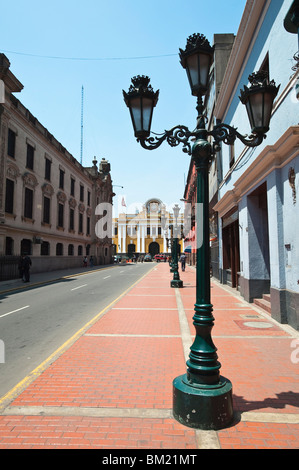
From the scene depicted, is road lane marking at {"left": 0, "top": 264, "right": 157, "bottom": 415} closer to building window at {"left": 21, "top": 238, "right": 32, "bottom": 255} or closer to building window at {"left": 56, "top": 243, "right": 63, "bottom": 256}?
building window at {"left": 21, "top": 238, "right": 32, "bottom": 255}

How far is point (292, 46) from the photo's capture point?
6.88 m

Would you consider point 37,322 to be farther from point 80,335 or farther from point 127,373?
point 127,373

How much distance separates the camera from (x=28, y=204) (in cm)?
2417

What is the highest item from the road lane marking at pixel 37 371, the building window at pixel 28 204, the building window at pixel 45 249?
the building window at pixel 28 204

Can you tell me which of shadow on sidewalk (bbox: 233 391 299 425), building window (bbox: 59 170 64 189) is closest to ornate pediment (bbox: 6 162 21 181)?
building window (bbox: 59 170 64 189)

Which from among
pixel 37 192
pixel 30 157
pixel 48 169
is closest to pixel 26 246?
pixel 37 192

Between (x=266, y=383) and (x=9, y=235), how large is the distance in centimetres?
2048

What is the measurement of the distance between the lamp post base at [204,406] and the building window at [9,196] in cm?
2091

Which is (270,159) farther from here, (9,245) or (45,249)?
(45,249)

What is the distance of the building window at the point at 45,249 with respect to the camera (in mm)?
26422

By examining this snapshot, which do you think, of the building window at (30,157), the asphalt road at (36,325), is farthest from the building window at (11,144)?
the asphalt road at (36,325)

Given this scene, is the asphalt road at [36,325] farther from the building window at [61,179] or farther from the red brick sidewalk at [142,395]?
the building window at [61,179]

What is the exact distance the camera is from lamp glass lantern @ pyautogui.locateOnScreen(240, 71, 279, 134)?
346 cm
